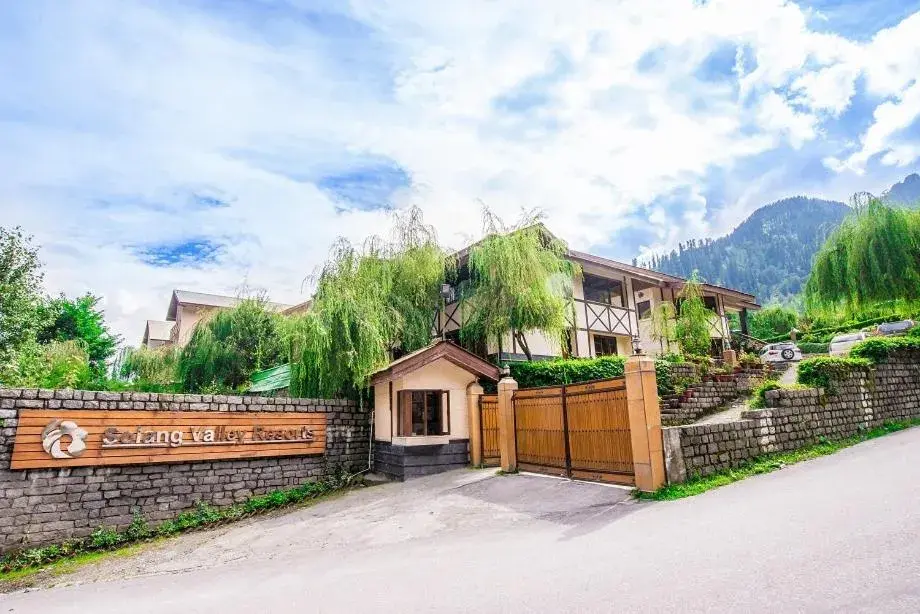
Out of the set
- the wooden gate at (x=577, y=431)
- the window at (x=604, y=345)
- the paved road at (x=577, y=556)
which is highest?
the window at (x=604, y=345)

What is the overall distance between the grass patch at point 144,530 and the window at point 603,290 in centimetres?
1193

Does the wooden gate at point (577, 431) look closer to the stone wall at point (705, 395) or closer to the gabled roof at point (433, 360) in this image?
the gabled roof at point (433, 360)

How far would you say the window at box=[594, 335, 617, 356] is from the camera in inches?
739

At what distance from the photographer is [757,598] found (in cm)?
353

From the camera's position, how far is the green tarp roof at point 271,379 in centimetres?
1473

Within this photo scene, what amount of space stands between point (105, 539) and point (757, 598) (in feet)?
31.0

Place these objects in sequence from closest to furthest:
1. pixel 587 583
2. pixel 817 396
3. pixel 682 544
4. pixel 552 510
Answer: pixel 587 583, pixel 682 544, pixel 552 510, pixel 817 396

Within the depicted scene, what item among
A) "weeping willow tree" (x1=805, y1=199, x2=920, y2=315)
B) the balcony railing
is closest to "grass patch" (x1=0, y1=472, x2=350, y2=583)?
the balcony railing

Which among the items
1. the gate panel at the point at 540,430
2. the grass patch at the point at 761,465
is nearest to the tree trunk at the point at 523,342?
the gate panel at the point at 540,430

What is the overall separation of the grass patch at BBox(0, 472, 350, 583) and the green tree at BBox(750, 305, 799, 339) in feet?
127

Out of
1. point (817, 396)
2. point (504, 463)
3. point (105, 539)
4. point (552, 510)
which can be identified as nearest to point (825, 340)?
point (817, 396)

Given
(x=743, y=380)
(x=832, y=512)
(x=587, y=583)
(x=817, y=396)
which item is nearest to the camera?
(x=587, y=583)

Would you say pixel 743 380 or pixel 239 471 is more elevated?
pixel 743 380

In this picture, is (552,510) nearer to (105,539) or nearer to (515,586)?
(515,586)
